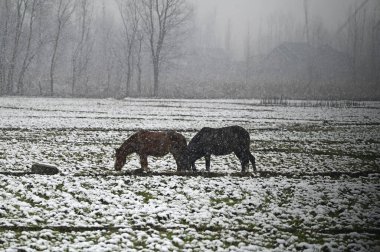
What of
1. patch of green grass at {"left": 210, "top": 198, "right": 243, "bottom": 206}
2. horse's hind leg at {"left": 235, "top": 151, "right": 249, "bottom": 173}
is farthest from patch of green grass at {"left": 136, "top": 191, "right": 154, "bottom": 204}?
horse's hind leg at {"left": 235, "top": 151, "right": 249, "bottom": 173}

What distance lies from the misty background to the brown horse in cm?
2544

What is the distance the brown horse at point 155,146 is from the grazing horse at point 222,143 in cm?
27

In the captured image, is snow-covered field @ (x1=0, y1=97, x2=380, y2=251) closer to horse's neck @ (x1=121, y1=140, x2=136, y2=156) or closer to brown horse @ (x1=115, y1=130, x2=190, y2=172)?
brown horse @ (x1=115, y1=130, x2=190, y2=172)

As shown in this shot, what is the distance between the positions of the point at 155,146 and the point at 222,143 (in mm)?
1952

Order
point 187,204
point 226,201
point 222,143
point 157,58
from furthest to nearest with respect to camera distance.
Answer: point 157,58 < point 222,143 < point 226,201 < point 187,204

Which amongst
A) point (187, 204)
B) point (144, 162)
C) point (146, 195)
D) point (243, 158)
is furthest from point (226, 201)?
point (144, 162)

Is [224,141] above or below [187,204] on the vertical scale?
above

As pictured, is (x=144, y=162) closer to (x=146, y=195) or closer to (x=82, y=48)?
(x=146, y=195)

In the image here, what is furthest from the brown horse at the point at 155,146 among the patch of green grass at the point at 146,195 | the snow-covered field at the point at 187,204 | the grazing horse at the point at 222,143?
the patch of green grass at the point at 146,195

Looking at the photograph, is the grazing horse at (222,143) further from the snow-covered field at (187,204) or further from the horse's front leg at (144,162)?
the horse's front leg at (144,162)

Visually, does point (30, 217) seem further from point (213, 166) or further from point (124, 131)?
point (124, 131)

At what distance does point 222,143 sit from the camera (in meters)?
10.1

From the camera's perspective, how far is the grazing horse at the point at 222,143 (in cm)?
1007

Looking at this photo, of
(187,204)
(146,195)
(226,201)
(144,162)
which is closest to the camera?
(187,204)
